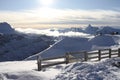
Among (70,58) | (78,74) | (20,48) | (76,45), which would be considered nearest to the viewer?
(78,74)

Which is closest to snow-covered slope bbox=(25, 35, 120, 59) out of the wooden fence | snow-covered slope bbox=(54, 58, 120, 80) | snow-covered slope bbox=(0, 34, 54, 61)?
the wooden fence

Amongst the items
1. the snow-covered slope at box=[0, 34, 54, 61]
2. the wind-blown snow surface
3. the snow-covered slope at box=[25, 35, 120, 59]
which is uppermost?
the wind-blown snow surface

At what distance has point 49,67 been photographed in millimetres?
21031

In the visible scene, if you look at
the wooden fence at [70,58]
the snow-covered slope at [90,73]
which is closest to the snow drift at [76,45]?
the wooden fence at [70,58]

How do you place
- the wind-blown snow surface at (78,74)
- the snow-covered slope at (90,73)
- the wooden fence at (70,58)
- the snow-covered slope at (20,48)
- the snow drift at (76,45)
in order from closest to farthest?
the snow-covered slope at (90,73), the wind-blown snow surface at (78,74), the wooden fence at (70,58), the snow drift at (76,45), the snow-covered slope at (20,48)

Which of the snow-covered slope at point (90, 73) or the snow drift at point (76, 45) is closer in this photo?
the snow-covered slope at point (90, 73)

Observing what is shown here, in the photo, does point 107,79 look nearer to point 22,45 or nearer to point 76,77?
point 76,77

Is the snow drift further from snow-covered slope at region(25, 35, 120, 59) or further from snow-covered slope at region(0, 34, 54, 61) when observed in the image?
snow-covered slope at region(0, 34, 54, 61)

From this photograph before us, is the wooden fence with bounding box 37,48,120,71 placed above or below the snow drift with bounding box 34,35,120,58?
above

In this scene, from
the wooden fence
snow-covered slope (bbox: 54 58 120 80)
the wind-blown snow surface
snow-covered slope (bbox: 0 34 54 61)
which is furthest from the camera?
snow-covered slope (bbox: 0 34 54 61)

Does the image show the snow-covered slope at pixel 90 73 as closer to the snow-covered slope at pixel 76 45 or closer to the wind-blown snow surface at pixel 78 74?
the wind-blown snow surface at pixel 78 74

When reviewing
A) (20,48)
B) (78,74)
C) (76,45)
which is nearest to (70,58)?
(78,74)

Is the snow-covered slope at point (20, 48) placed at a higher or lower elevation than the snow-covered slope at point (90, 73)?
lower

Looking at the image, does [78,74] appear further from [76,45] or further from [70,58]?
[76,45]
